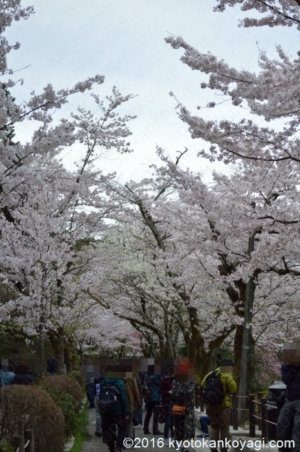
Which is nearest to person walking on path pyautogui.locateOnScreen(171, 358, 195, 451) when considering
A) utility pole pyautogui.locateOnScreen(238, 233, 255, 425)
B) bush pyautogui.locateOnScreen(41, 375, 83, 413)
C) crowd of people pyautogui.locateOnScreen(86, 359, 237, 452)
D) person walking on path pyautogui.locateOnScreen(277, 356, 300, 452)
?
crowd of people pyautogui.locateOnScreen(86, 359, 237, 452)

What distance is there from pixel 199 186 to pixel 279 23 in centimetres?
704

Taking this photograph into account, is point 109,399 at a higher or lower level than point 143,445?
higher

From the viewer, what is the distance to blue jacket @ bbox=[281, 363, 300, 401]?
20.5 feet

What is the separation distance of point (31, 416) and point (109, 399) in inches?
85.4

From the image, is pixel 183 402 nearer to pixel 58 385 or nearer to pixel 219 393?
pixel 219 393

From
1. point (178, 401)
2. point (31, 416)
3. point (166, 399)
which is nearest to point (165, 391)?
point (166, 399)

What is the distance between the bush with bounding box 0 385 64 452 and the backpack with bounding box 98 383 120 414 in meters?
1.26

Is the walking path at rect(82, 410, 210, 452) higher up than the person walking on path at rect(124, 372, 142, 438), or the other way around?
the person walking on path at rect(124, 372, 142, 438)

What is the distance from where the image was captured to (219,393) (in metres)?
8.77

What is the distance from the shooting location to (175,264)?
60.7 ft

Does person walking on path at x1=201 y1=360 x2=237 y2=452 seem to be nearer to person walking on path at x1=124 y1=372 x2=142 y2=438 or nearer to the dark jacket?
person walking on path at x1=124 y1=372 x2=142 y2=438

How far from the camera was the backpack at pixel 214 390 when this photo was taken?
8.75m

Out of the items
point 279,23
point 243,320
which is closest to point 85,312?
point 243,320

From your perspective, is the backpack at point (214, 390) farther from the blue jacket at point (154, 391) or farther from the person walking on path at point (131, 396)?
the blue jacket at point (154, 391)
